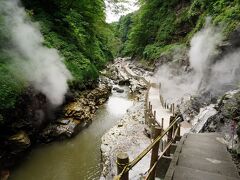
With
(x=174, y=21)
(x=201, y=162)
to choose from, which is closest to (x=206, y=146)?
(x=201, y=162)

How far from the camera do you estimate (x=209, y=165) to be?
4672mm

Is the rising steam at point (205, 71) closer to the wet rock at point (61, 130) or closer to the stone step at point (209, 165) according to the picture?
the stone step at point (209, 165)

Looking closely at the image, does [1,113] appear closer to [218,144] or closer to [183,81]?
[218,144]

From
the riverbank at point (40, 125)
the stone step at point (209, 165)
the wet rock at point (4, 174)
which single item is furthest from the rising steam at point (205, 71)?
the wet rock at point (4, 174)

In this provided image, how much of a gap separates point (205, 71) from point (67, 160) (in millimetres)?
10758

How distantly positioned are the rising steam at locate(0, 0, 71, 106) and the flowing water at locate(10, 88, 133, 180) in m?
3.03

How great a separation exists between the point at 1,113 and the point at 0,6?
7.49m

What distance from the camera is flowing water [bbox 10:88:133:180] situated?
10.1 meters

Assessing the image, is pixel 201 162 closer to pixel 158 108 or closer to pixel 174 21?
pixel 158 108

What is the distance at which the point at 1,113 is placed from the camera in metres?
9.67

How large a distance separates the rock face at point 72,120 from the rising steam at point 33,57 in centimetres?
109

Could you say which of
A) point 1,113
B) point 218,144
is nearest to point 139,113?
point 1,113

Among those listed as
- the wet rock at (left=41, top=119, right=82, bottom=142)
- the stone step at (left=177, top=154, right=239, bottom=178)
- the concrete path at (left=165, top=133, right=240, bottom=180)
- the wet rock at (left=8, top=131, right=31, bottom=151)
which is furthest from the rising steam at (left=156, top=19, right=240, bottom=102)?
the wet rock at (left=8, top=131, right=31, bottom=151)

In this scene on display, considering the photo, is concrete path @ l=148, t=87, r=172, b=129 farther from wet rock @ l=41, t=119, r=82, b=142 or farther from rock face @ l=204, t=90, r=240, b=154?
wet rock @ l=41, t=119, r=82, b=142
